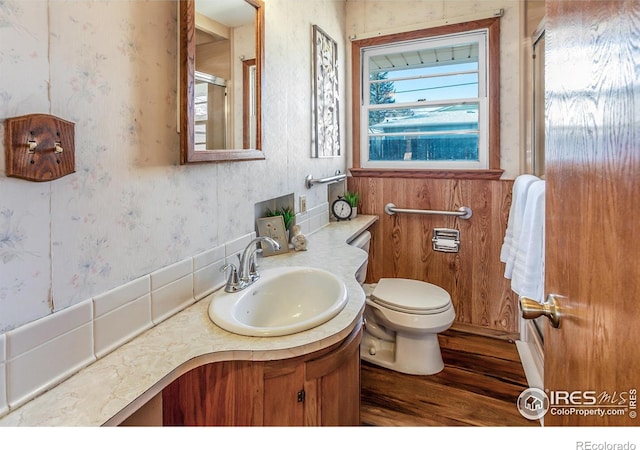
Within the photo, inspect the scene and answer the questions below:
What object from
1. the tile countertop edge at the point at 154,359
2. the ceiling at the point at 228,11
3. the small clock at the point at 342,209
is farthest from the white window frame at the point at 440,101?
the tile countertop edge at the point at 154,359

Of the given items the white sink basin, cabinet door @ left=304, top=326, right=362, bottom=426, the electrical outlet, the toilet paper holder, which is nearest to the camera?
cabinet door @ left=304, top=326, right=362, bottom=426

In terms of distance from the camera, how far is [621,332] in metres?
0.49

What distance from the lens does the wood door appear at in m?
0.47

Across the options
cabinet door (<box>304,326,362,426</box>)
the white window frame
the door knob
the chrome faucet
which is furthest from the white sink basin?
the white window frame

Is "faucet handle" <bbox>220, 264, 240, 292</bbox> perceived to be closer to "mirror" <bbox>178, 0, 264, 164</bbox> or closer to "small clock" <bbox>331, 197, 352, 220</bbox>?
"mirror" <bbox>178, 0, 264, 164</bbox>

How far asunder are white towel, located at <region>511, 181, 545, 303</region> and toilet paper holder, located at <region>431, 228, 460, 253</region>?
2.54ft

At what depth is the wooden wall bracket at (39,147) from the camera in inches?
29.5

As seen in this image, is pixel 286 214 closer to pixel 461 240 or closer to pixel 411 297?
pixel 411 297

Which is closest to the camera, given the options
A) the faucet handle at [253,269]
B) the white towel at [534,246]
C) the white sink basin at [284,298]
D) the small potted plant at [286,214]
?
the white sink basin at [284,298]

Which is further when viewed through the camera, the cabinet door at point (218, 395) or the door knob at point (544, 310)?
the cabinet door at point (218, 395)

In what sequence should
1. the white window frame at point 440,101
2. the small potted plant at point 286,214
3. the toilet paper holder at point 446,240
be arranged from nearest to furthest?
1. the small potted plant at point 286,214
2. the white window frame at point 440,101
3. the toilet paper holder at point 446,240

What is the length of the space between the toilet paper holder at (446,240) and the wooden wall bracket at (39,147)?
2.24m

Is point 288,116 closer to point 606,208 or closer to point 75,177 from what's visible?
point 75,177

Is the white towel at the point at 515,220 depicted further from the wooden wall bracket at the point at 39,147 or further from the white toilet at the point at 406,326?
the wooden wall bracket at the point at 39,147
